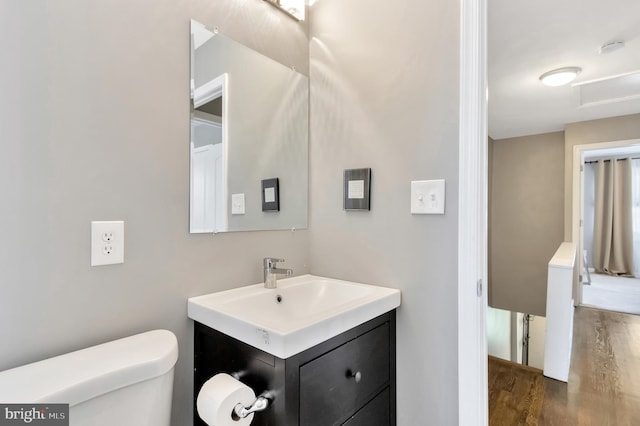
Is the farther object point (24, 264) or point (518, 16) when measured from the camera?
point (518, 16)

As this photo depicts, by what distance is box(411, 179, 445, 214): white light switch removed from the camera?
3.67ft

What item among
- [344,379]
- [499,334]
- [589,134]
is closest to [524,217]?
[589,134]

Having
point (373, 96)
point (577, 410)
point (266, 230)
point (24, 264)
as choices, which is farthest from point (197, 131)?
point (577, 410)

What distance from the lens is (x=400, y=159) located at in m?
1.24

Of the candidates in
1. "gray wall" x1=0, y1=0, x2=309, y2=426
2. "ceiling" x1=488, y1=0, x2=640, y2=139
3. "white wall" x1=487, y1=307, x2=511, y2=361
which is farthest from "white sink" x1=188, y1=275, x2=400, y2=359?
"white wall" x1=487, y1=307, x2=511, y2=361

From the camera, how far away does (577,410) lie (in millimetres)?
1928

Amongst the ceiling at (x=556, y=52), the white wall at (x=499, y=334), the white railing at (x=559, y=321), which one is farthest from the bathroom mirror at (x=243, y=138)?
the white wall at (x=499, y=334)

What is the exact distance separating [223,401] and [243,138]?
0.94m

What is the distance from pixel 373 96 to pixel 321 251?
2.43ft

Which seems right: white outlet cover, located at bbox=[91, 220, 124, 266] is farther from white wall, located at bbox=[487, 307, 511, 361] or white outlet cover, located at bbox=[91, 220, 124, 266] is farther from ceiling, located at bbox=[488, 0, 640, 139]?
white wall, located at bbox=[487, 307, 511, 361]

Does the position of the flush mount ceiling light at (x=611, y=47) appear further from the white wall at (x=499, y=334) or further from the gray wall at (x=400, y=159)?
the white wall at (x=499, y=334)

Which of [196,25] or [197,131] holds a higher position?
[196,25]

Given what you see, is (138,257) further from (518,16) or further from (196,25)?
(518,16)

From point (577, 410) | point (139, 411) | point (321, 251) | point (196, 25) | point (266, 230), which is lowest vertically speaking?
point (577, 410)
